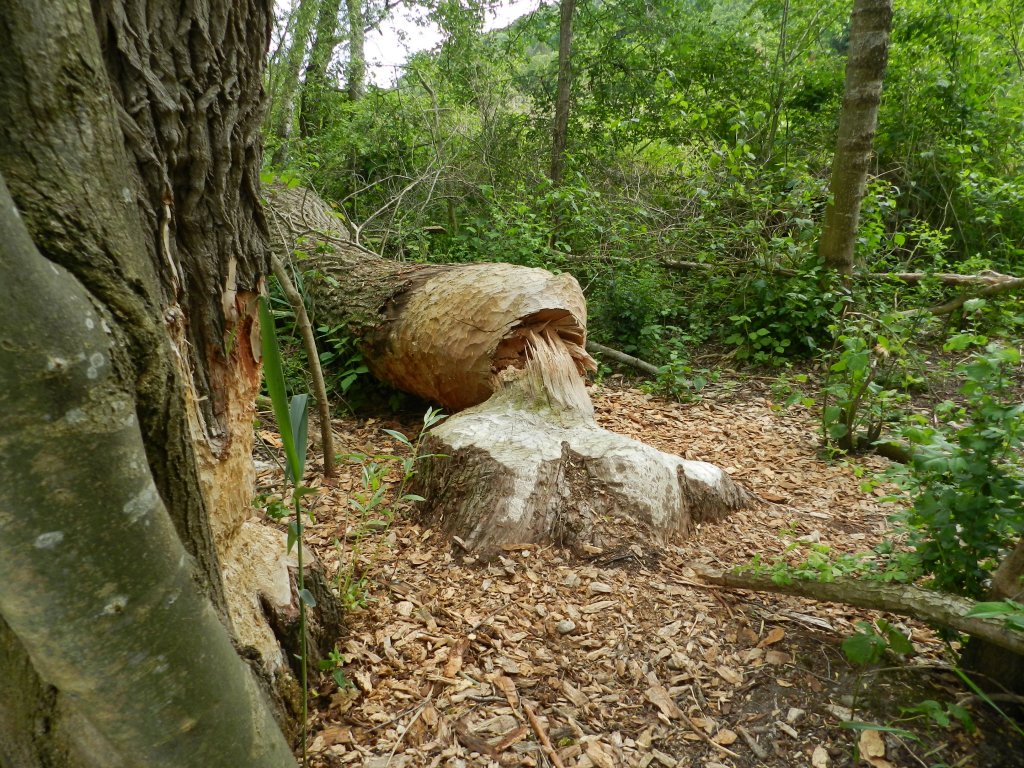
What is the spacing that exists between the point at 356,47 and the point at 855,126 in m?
6.35

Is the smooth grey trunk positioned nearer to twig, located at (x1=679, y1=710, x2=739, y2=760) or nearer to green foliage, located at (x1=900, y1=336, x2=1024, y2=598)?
twig, located at (x1=679, y1=710, x2=739, y2=760)

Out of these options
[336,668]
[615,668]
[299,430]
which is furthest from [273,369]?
[615,668]

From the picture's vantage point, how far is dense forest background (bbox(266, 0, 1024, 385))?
19.0 feet

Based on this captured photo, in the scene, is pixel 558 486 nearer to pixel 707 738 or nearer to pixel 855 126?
pixel 707 738

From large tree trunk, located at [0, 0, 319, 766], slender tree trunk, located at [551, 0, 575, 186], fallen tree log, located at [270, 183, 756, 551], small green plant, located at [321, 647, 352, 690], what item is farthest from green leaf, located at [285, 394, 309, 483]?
slender tree trunk, located at [551, 0, 575, 186]

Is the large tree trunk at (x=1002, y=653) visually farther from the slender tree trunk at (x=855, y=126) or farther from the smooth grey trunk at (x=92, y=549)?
the slender tree trunk at (x=855, y=126)

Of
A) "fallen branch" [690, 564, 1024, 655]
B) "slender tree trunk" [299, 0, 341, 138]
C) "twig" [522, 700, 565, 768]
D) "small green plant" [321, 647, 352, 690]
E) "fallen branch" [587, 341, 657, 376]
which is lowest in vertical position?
"twig" [522, 700, 565, 768]

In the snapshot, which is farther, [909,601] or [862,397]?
[862,397]

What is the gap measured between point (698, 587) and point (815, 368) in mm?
3542

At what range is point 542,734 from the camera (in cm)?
190

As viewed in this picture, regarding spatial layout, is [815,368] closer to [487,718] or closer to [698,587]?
[698,587]

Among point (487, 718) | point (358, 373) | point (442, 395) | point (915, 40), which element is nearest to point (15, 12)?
point (487, 718)

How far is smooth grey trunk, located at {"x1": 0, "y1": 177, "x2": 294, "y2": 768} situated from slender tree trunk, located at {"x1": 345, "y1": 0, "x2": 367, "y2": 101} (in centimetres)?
763

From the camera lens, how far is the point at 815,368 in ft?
17.9
